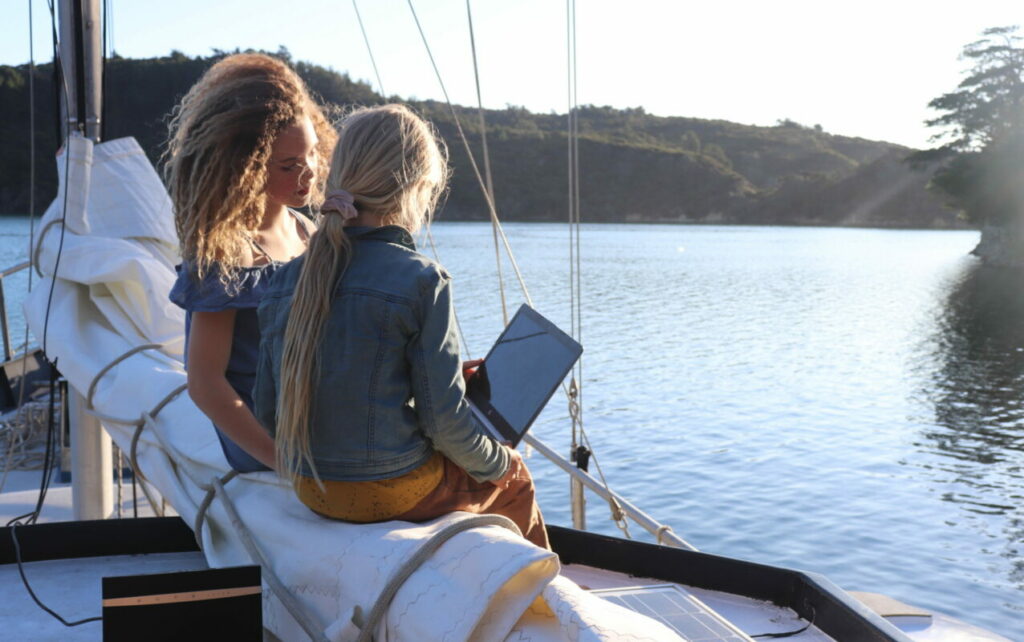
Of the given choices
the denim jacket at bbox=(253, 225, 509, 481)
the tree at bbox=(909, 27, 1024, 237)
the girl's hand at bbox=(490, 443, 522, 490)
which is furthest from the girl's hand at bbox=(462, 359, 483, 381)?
the tree at bbox=(909, 27, 1024, 237)

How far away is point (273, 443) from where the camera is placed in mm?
1692

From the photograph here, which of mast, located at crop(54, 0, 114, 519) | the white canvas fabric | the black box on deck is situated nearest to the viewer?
the white canvas fabric

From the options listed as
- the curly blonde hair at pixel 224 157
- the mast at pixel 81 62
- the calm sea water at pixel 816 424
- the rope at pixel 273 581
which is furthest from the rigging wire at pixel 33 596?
the calm sea water at pixel 816 424

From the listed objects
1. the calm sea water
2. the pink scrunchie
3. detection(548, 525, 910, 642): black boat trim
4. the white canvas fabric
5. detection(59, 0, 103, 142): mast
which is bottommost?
the calm sea water

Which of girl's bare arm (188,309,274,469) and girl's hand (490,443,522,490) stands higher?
girl's bare arm (188,309,274,469)

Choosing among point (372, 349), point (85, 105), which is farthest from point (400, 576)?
point (85, 105)

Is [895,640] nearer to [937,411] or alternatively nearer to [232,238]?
[232,238]

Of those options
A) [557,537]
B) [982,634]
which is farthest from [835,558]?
[557,537]

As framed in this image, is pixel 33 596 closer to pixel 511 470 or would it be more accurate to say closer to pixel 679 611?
pixel 511 470

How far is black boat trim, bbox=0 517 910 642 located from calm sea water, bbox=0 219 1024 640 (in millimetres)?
5864

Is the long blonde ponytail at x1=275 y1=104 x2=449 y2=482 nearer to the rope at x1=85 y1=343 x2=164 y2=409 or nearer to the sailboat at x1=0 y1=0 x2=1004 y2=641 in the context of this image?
the sailboat at x1=0 y1=0 x2=1004 y2=641

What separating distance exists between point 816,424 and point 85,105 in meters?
10.7

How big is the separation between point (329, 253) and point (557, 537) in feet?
3.46

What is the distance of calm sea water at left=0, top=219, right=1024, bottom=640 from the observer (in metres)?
8.34
